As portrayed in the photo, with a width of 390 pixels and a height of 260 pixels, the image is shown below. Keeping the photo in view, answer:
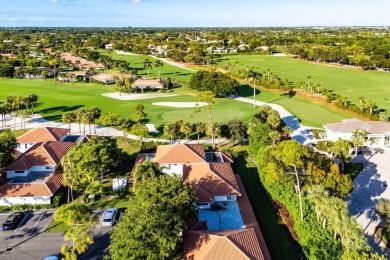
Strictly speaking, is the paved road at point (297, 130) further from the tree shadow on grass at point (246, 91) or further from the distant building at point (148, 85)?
the distant building at point (148, 85)

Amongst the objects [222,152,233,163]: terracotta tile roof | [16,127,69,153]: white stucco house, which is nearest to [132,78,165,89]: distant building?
[16,127,69,153]: white stucco house

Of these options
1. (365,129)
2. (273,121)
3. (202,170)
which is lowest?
(202,170)

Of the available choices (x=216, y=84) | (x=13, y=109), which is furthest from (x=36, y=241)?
(x=216, y=84)

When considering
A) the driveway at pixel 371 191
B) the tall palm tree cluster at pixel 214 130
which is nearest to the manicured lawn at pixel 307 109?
the driveway at pixel 371 191

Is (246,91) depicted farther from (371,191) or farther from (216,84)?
(371,191)

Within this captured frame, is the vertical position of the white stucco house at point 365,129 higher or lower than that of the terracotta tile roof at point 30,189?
higher

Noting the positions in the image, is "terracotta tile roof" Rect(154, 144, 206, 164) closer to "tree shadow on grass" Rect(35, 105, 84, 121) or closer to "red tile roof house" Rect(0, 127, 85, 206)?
"red tile roof house" Rect(0, 127, 85, 206)

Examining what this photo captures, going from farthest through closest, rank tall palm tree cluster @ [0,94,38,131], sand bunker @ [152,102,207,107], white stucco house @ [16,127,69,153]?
sand bunker @ [152,102,207,107], tall palm tree cluster @ [0,94,38,131], white stucco house @ [16,127,69,153]
